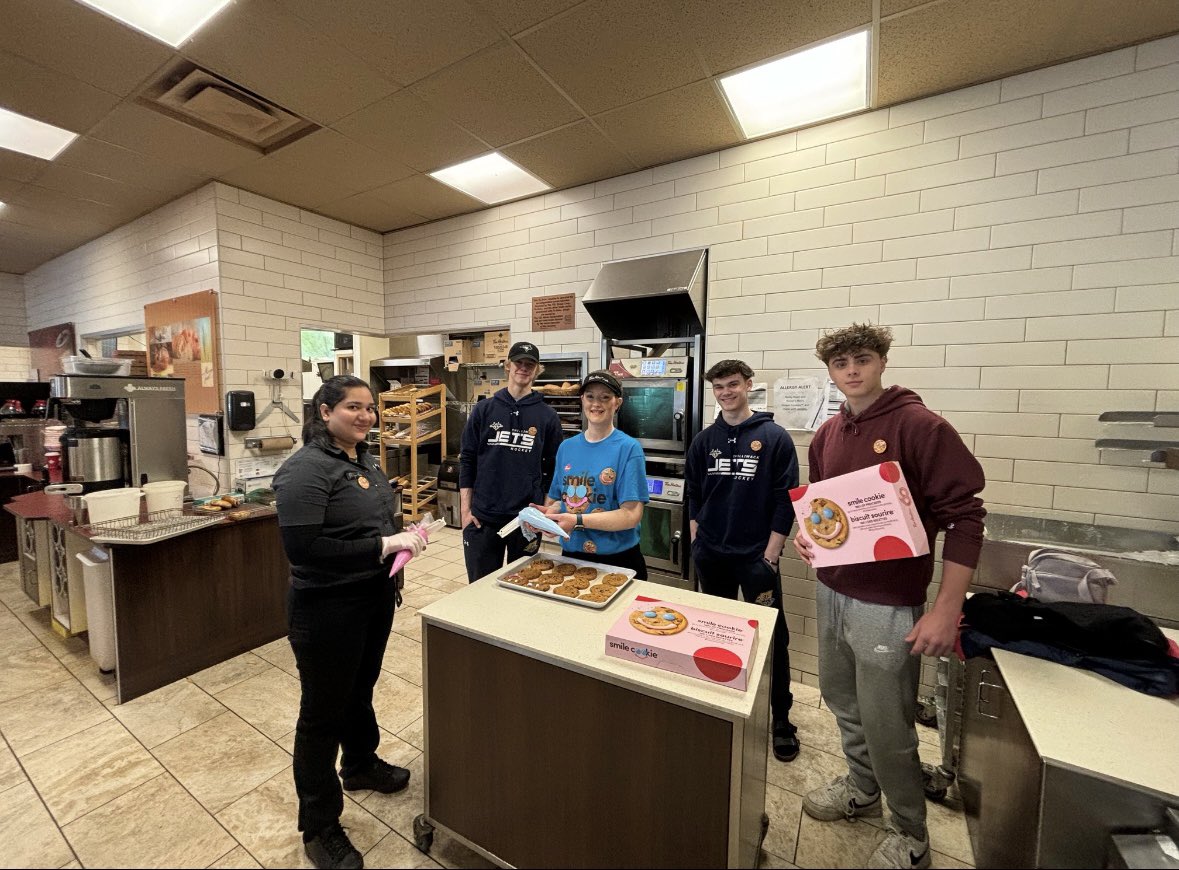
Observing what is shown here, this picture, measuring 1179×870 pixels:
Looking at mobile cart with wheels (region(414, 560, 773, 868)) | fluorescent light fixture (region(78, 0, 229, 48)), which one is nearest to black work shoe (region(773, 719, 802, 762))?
mobile cart with wheels (region(414, 560, 773, 868))

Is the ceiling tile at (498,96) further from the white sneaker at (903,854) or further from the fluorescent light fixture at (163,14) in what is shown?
the white sneaker at (903,854)

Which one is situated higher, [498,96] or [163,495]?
A: [498,96]

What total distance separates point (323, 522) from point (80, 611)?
261 cm

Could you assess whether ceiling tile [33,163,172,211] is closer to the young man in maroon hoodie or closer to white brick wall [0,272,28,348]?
white brick wall [0,272,28,348]

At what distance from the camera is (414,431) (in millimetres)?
4844

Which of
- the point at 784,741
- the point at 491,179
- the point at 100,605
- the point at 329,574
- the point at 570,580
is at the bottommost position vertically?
the point at 784,741

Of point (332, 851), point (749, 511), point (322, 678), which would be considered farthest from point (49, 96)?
point (749, 511)

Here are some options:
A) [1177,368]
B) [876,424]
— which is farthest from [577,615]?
[1177,368]

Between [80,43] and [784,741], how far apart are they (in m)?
4.66

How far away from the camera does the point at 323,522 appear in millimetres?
1451

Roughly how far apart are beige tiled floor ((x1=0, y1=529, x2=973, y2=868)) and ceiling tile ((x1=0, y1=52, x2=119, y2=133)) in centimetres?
317

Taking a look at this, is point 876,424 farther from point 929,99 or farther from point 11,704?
point 11,704

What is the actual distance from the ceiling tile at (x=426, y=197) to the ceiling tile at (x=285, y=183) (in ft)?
1.04

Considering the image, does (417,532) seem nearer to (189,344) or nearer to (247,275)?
(247,275)
